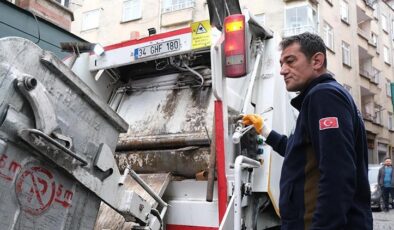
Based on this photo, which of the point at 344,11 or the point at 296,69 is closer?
the point at 296,69

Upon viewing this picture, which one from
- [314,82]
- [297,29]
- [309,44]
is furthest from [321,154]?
[297,29]

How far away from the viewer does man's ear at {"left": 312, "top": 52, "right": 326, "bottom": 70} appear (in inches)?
70.1

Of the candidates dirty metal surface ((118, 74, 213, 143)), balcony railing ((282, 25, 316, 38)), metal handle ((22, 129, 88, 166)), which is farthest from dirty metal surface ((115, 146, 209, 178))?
balcony railing ((282, 25, 316, 38))


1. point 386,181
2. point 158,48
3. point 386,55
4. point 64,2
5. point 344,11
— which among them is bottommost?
point 158,48

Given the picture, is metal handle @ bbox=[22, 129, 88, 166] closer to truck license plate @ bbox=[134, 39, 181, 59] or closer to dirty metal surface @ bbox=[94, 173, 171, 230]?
dirty metal surface @ bbox=[94, 173, 171, 230]

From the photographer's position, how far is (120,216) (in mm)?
2738

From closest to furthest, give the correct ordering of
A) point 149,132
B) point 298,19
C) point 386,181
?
point 149,132
point 386,181
point 298,19

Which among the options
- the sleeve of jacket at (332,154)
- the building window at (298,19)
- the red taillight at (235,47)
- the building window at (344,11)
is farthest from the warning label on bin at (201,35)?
the building window at (344,11)

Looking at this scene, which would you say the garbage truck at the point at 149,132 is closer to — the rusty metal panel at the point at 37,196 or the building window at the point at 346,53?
the rusty metal panel at the point at 37,196

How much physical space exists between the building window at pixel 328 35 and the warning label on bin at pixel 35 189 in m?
20.4

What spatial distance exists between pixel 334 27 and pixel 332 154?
21.9m

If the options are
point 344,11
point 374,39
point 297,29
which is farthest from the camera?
point 374,39

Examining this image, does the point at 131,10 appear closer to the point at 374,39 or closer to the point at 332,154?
the point at 374,39

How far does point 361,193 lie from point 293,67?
0.55m
